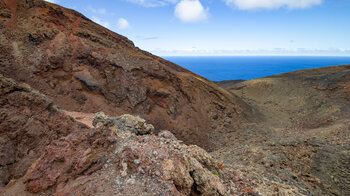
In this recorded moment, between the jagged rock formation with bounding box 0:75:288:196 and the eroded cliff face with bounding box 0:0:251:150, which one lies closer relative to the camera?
the jagged rock formation with bounding box 0:75:288:196

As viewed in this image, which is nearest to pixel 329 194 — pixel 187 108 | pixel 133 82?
pixel 187 108

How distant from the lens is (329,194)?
602 centimetres

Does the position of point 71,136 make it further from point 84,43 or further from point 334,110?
point 334,110

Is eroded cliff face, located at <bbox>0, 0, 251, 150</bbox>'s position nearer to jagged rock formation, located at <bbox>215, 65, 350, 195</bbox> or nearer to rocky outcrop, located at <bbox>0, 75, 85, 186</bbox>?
jagged rock formation, located at <bbox>215, 65, 350, 195</bbox>

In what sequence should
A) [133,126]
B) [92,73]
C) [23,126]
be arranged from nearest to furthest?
1. [23,126]
2. [133,126]
3. [92,73]

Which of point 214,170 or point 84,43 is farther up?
point 84,43

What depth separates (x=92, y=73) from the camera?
1114cm

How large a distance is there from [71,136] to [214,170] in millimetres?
3373

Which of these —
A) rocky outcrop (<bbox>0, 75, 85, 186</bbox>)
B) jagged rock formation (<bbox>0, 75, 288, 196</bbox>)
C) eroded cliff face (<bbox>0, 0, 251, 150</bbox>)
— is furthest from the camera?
eroded cliff face (<bbox>0, 0, 251, 150</bbox>)

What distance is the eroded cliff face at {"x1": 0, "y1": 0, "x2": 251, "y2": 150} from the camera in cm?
980

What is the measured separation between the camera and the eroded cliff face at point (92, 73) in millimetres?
9805

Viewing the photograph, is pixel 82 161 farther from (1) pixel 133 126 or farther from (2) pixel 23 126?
(1) pixel 133 126

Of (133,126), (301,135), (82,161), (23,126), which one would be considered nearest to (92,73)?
(133,126)

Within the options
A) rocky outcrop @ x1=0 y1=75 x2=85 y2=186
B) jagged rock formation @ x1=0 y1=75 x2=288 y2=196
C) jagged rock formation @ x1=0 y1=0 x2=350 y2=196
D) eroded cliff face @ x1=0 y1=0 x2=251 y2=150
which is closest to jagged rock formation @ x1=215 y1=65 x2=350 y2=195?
jagged rock formation @ x1=0 y1=0 x2=350 y2=196
